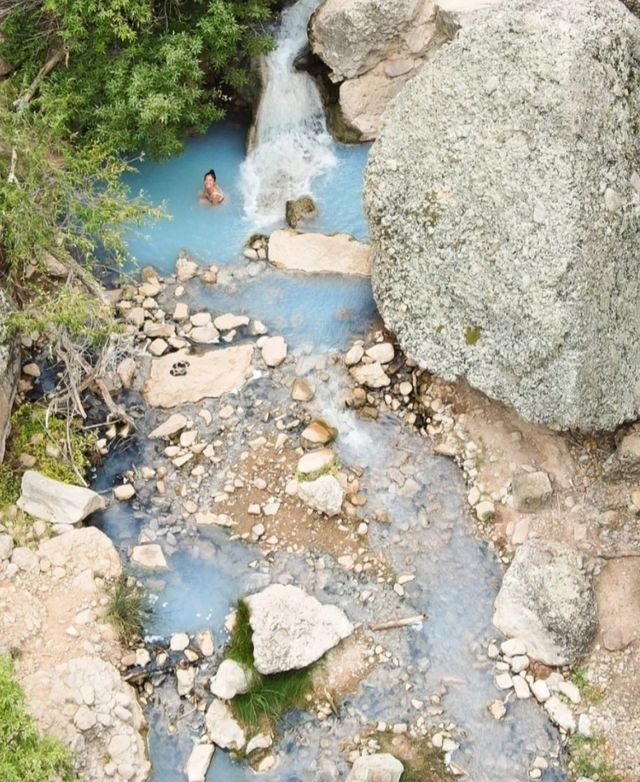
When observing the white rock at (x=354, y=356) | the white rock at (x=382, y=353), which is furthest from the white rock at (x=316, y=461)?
the white rock at (x=382, y=353)

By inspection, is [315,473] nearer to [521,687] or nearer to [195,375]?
[195,375]

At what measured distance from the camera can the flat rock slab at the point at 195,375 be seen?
12.1 m

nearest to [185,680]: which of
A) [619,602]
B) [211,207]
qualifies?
[619,602]

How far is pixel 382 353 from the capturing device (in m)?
12.0

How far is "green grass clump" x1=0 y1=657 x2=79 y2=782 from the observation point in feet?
25.4

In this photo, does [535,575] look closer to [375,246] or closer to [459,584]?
[459,584]

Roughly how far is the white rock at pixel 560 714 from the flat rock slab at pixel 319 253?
631cm

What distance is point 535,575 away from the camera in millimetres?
10227

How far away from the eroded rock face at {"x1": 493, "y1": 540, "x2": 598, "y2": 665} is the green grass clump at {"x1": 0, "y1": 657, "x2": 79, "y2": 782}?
16.5 ft

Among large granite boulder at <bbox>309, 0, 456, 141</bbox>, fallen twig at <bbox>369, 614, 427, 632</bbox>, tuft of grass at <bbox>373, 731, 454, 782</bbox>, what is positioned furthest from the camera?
large granite boulder at <bbox>309, 0, 456, 141</bbox>

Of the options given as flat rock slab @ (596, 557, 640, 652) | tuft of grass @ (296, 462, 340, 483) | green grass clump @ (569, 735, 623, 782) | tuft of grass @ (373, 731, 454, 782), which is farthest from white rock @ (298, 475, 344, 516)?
green grass clump @ (569, 735, 623, 782)

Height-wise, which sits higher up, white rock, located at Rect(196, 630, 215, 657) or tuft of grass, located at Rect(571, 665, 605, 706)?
tuft of grass, located at Rect(571, 665, 605, 706)

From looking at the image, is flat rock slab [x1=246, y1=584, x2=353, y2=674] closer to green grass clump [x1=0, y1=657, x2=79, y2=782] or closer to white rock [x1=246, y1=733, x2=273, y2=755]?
white rock [x1=246, y1=733, x2=273, y2=755]

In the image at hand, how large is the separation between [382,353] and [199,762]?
Answer: 5.53 metres
